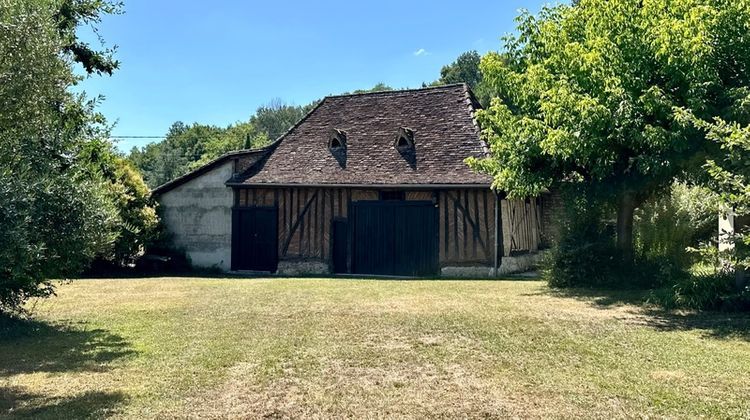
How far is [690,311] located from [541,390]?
5.02 m

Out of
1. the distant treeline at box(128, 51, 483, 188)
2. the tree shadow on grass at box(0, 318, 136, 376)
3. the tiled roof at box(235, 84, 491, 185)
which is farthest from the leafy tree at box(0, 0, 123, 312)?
the distant treeline at box(128, 51, 483, 188)

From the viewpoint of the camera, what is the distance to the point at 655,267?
11062mm

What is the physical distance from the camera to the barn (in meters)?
15.1

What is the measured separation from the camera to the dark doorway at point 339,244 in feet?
53.7

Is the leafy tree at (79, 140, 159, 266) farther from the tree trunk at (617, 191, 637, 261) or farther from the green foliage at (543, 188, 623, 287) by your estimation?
the tree trunk at (617, 191, 637, 261)

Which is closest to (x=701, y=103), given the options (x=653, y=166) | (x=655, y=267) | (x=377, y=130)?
(x=653, y=166)

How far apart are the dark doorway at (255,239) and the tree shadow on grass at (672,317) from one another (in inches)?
356

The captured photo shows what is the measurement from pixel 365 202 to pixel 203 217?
5.46 metres

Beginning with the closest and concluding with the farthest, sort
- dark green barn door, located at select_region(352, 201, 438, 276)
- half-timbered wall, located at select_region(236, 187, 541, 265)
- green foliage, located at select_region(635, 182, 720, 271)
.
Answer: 1. green foliage, located at select_region(635, 182, 720, 271)
2. half-timbered wall, located at select_region(236, 187, 541, 265)
3. dark green barn door, located at select_region(352, 201, 438, 276)

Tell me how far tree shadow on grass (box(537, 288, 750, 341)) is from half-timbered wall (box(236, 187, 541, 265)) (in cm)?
450

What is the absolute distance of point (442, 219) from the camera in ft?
50.0

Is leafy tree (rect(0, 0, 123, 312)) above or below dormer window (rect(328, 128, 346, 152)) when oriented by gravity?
below

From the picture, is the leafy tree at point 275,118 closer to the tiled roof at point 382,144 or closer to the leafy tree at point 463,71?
the leafy tree at point 463,71

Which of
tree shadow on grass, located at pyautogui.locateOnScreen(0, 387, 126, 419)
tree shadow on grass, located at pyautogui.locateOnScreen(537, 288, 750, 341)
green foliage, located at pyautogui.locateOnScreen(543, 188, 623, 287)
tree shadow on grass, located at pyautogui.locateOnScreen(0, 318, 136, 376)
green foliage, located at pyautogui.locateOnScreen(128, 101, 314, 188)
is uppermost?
green foliage, located at pyautogui.locateOnScreen(128, 101, 314, 188)
